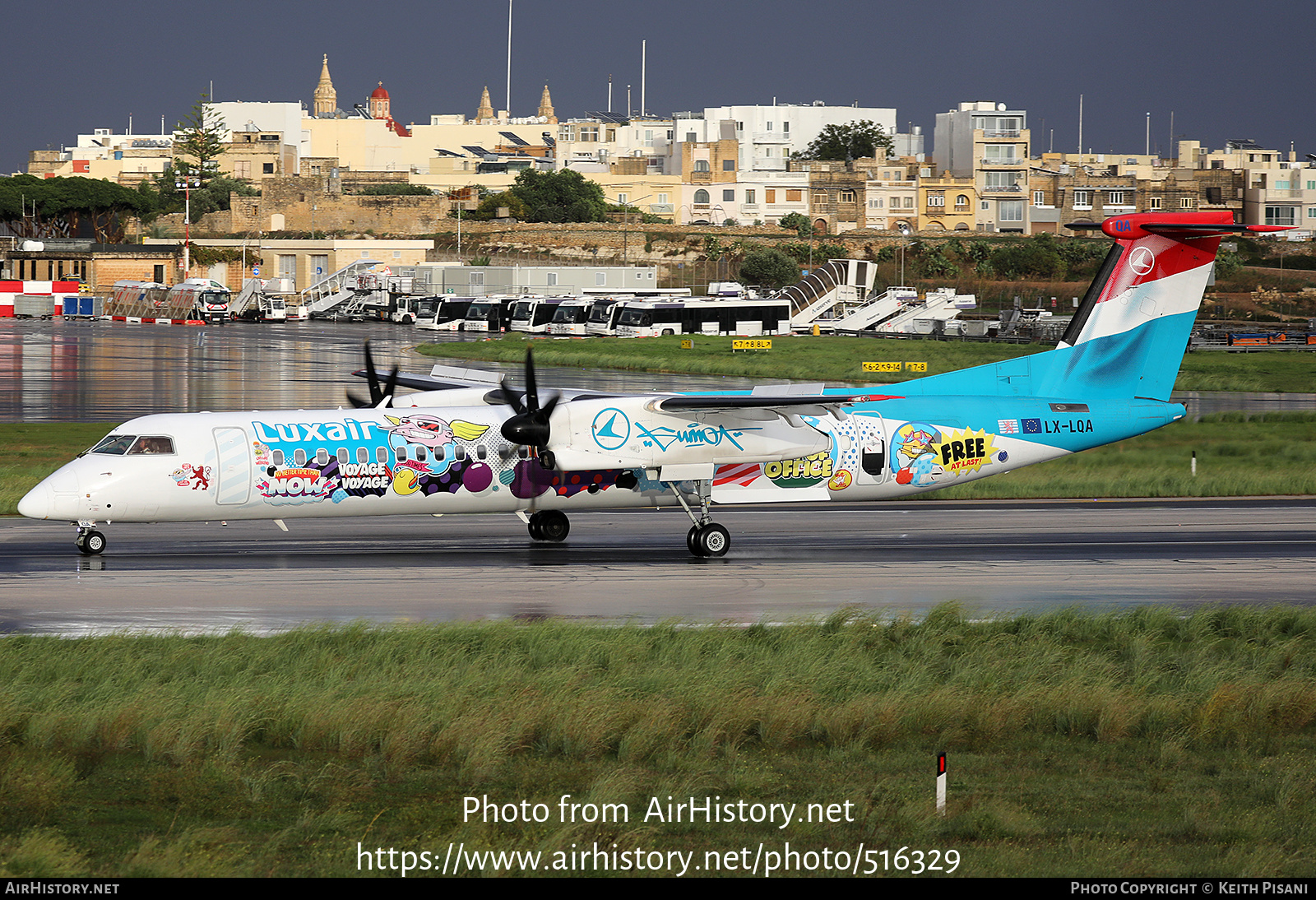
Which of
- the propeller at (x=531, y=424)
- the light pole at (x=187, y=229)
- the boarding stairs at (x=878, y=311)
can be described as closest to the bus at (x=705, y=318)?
the boarding stairs at (x=878, y=311)

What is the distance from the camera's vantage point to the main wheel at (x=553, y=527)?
28.7 m

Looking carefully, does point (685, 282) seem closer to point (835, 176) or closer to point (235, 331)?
point (835, 176)

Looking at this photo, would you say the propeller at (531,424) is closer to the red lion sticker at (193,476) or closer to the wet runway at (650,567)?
the wet runway at (650,567)

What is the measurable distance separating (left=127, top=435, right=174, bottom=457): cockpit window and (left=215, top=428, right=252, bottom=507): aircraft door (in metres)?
0.86

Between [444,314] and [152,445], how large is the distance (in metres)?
87.5

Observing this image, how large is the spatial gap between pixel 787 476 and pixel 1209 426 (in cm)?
2702

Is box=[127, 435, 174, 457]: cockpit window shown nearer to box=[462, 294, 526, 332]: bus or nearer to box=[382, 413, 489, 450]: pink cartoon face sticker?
box=[382, 413, 489, 450]: pink cartoon face sticker

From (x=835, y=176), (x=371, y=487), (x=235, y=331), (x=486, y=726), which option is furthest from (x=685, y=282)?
(x=486, y=726)

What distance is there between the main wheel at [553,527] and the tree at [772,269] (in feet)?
437

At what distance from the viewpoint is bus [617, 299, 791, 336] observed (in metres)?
104

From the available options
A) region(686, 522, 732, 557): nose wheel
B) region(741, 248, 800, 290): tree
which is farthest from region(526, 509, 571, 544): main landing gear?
region(741, 248, 800, 290): tree

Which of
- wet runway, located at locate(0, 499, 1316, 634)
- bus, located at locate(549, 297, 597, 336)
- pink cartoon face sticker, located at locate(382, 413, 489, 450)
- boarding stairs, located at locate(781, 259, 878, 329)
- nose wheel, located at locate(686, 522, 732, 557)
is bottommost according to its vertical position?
wet runway, located at locate(0, 499, 1316, 634)

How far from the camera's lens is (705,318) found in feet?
351

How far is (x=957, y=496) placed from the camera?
3650 centimetres
